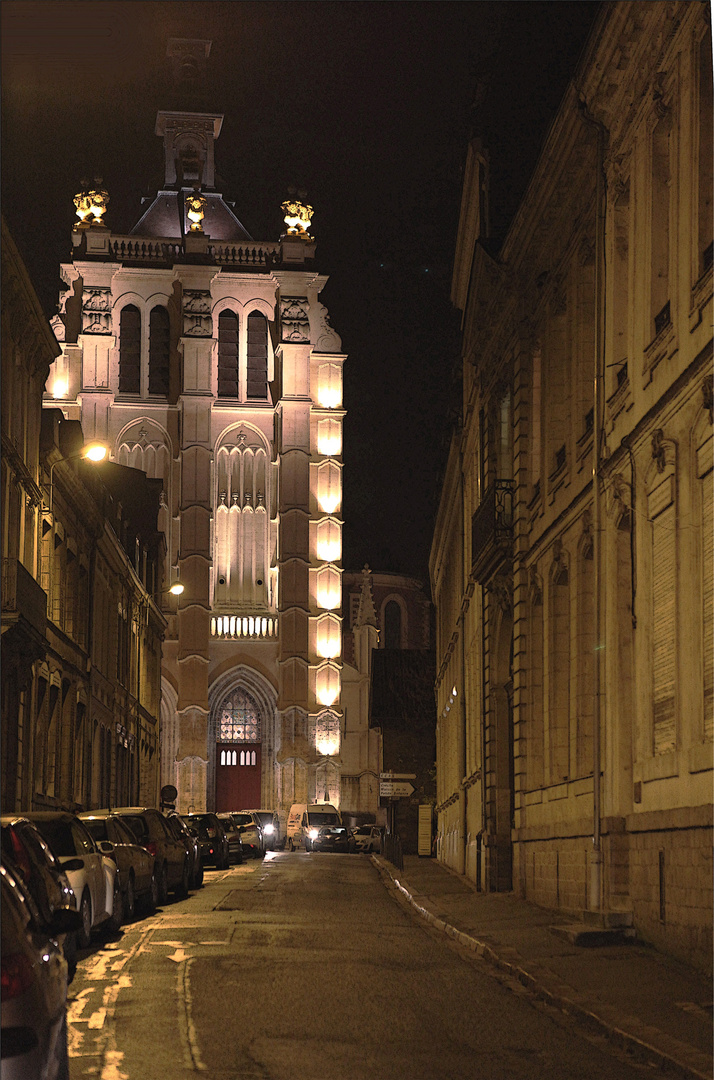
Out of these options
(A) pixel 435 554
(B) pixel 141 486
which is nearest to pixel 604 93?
(A) pixel 435 554

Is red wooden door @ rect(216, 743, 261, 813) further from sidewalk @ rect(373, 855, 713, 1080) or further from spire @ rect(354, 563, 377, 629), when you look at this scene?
sidewalk @ rect(373, 855, 713, 1080)

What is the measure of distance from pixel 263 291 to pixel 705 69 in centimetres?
7476

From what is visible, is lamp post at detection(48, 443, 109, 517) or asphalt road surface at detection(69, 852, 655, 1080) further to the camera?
lamp post at detection(48, 443, 109, 517)

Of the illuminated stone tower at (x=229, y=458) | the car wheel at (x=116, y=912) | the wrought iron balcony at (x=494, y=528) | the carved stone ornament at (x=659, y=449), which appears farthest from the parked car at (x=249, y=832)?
the carved stone ornament at (x=659, y=449)

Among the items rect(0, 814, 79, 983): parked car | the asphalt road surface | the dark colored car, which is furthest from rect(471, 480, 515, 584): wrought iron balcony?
the dark colored car

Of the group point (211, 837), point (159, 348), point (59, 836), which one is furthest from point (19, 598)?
point (159, 348)

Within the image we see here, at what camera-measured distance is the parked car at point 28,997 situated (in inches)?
275

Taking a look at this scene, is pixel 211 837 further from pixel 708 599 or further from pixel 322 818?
pixel 708 599

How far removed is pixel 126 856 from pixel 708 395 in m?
10.4

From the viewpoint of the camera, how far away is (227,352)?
89.7 m

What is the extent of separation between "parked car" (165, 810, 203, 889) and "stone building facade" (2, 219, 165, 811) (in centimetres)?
288

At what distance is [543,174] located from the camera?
23359 mm

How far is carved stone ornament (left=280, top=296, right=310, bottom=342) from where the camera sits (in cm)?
8706

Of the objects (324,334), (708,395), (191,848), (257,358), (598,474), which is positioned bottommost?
(191,848)
